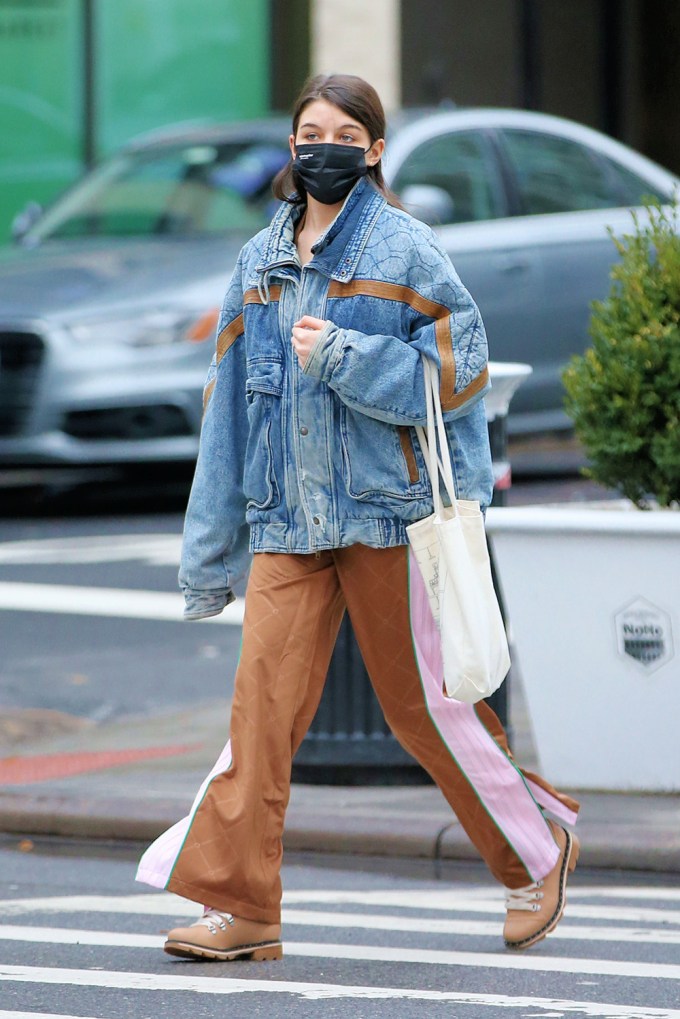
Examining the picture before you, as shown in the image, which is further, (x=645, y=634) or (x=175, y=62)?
(x=175, y=62)

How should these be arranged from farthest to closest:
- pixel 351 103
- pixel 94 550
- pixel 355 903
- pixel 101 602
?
pixel 94 550, pixel 101 602, pixel 355 903, pixel 351 103

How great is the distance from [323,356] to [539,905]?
1.24 meters

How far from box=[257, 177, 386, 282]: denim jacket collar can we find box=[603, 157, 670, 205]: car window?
7713 millimetres

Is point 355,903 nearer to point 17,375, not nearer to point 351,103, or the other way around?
point 351,103

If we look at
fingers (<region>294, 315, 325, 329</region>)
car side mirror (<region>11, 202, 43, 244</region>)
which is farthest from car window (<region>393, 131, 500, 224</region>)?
fingers (<region>294, 315, 325, 329</region>)

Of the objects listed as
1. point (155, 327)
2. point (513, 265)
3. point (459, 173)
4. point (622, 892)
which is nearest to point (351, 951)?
point (622, 892)

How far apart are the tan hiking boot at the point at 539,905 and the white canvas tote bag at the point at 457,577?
18.9 inches

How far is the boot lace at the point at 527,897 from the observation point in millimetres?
4465

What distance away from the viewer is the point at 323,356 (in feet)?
13.6

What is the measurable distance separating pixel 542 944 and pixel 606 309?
1951mm

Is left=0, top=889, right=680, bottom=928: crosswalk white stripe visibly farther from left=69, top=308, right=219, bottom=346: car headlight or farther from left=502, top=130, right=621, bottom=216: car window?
left=502, top=130, right=621, bottom=216: car window

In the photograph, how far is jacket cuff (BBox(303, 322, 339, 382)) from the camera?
4141mm

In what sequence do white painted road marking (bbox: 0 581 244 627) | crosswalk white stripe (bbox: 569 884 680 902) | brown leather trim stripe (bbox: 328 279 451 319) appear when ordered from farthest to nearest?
white painted road marking (bbox: 0 581 244 627) < crosswalk white stripe (bbox: 569 884 680 902) < brown leather trim stripe (bbox: 328 279 451 319)

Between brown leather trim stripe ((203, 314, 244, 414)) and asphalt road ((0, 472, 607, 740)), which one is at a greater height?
brown leather trim stripe ((203, 314, 244, 414))
